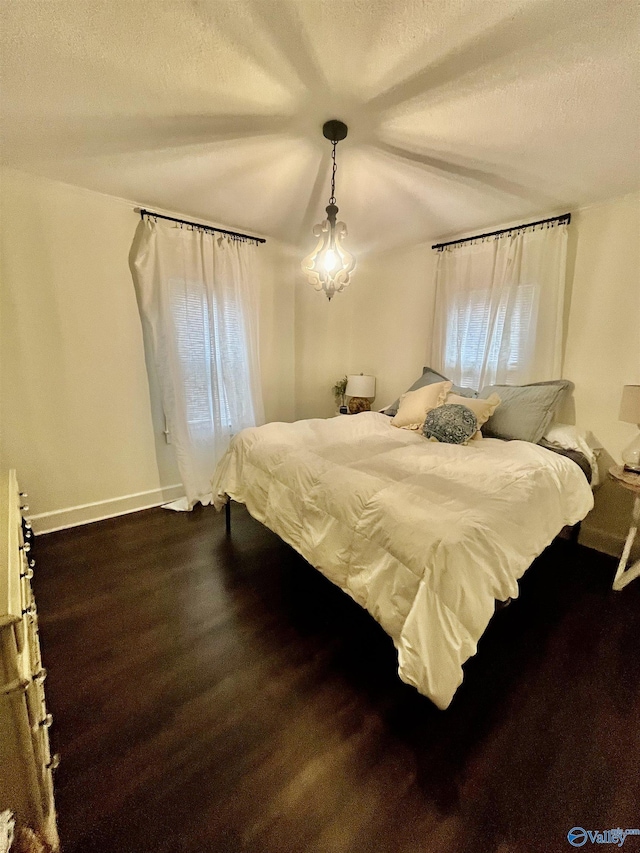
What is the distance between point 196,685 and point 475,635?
3.75 feet

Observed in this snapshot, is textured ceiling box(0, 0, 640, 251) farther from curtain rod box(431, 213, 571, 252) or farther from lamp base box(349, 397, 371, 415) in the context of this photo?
lamp base box(349, 397, 371, 415)

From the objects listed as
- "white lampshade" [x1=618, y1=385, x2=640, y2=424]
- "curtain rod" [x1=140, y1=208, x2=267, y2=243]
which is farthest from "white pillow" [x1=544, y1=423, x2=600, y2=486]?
"curtain rod" [x1=140, y1=208, x2=267, y2=243]

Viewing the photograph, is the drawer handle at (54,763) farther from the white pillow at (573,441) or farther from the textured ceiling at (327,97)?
the white pillow at (573,441)

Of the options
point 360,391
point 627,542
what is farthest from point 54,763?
point 360,391

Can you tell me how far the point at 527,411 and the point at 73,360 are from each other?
3.37m

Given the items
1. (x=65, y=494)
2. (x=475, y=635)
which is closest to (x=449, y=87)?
(x=475, y=635)

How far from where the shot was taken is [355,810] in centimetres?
102

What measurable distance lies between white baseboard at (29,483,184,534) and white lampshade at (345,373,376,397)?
6.68 feet

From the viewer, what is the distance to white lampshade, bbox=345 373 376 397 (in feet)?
12.3

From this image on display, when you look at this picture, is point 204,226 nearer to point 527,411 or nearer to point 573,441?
point 527,411

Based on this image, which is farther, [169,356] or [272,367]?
[272,367]

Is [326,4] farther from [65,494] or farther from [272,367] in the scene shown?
[65,494]

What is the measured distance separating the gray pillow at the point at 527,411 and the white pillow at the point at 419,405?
1.32ft

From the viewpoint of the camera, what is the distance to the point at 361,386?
148 inches
